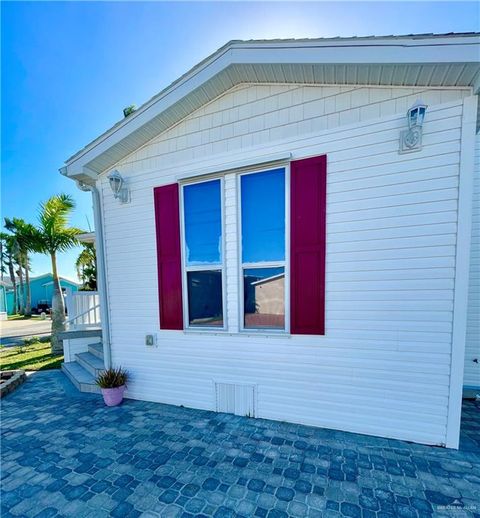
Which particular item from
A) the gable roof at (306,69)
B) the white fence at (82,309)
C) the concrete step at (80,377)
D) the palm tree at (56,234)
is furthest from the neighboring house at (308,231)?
the palm tree at (56,234)

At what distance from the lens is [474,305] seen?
3.32m

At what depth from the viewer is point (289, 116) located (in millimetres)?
2785

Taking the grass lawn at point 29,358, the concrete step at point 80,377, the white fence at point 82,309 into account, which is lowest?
the grass lawn at point 29,358

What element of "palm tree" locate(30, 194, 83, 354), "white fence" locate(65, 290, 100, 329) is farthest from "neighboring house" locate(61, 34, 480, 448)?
"palm tree" locate(30, 194, 83, 354)

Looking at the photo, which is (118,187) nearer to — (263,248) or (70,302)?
(263,248)

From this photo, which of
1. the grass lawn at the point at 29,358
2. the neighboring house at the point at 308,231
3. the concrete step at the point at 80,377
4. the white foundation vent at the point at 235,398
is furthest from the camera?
the grass lawn at the point at 29,358

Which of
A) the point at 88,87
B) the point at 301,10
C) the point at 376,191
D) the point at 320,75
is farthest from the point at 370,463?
the point at 88,87

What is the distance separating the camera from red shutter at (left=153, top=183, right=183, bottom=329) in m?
3.38

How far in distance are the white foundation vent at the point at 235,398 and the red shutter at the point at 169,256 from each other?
1.08 meters

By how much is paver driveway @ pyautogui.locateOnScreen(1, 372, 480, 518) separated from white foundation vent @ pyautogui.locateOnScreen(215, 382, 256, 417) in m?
0.13

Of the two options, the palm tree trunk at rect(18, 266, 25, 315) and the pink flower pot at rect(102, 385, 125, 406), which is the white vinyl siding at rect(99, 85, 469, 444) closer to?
the pink flower pot at rect(102, 385, 125, 406)

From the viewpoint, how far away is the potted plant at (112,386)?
11.5ft

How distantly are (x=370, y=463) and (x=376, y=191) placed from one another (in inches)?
108

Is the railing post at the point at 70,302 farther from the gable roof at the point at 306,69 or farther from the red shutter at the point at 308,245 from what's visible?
the red shutter at the point at 308,245
